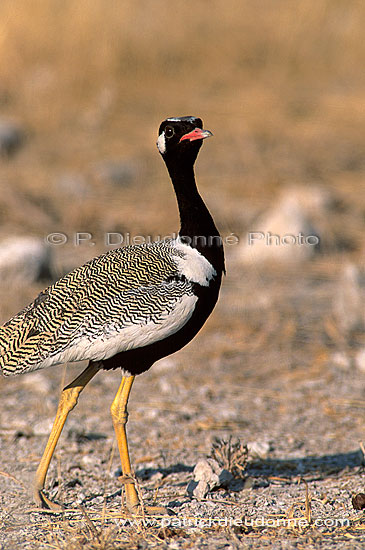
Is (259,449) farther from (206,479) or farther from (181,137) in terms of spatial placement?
(181,137)

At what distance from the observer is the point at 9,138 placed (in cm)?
809

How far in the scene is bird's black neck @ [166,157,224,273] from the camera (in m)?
3.11

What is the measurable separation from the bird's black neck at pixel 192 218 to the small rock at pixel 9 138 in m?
5.22

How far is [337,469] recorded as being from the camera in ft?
11.6

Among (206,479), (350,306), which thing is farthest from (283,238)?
(206,479)

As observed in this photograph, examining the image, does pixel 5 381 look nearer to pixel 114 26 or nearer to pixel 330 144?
pixel 330 144

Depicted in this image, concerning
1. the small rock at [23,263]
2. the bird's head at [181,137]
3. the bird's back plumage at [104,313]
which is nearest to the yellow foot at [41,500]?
the bird's back plumage at [104,313]

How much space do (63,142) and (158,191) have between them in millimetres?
1448

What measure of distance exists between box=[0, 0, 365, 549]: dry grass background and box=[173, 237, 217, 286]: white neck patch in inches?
50.5

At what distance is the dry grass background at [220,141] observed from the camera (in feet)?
15.9

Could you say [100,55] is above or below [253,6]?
below

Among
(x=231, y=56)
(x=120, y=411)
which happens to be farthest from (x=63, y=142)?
(x=120, y=411)

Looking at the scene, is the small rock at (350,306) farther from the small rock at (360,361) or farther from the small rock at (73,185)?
the small rock at (73,185)

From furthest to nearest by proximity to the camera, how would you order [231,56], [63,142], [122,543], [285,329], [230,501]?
[231,56] < [63,142] < [285,329] < [230,501] < [122,543]
